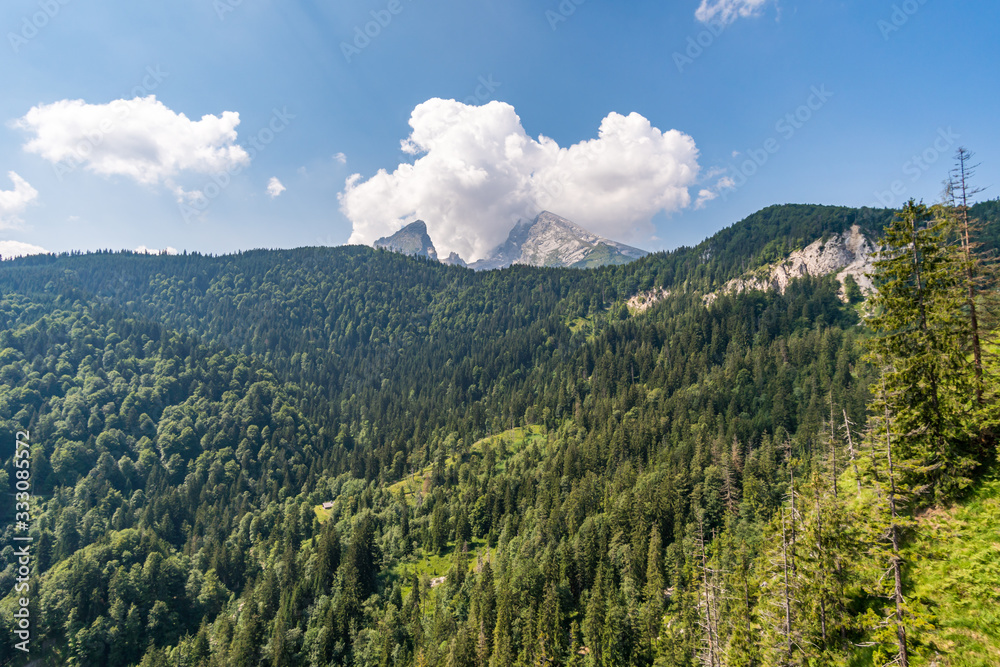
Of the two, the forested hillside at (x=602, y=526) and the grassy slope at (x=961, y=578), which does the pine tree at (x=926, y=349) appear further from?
the grassy slope at (x=961, y=578)

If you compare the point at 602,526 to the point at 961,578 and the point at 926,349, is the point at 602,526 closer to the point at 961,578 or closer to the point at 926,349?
the point at 961,578

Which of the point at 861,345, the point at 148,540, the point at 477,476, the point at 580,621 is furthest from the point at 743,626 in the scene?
the point at 148,540

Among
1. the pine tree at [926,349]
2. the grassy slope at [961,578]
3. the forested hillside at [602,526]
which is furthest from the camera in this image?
the forested hillside at [602,526]

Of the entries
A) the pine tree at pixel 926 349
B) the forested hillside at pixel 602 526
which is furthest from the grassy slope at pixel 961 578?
the pine tree at pixel 926 349

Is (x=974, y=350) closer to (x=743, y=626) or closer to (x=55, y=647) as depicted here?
(x=743, y=626)

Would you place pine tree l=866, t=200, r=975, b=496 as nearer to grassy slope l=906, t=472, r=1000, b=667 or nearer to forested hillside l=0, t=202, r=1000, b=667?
forested hillside l=0, t=202, r=1000, b=667

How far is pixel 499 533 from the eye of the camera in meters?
120

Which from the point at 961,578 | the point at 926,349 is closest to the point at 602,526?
the point at 961,578

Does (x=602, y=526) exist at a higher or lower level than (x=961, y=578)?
lower

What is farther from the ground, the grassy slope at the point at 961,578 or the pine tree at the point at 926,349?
the pine tree at the point at 926,349

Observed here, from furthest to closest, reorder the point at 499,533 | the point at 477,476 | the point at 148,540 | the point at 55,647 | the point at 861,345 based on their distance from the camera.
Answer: the point at 477,476, the point at 148,540, the point at 499,533, the point at 55,647, the point at 861,345

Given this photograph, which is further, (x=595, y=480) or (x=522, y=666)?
(x=595, y=480)

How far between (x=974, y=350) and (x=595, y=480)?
98967 millimetres

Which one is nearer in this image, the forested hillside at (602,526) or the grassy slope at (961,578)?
the grassy slope at (961,578)
